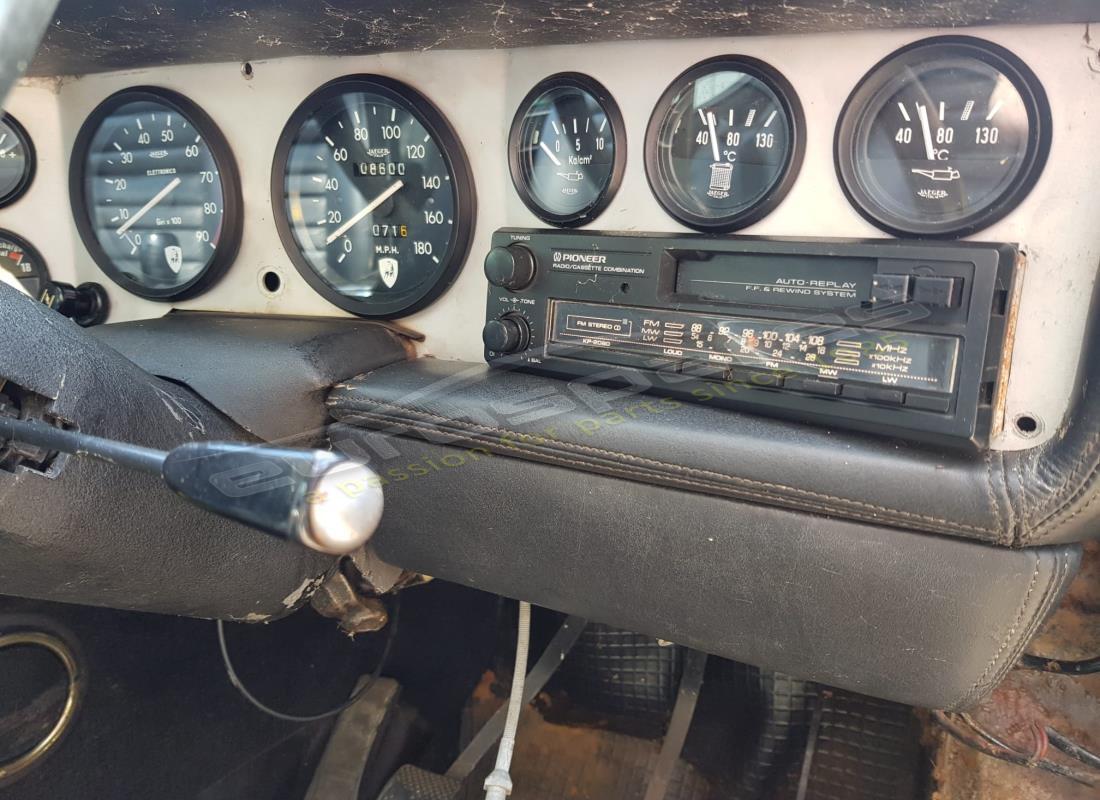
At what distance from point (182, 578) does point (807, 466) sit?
0.80 meters

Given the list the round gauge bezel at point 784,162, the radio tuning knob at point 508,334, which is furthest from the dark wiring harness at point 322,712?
the round gauge bezel at point 784,162

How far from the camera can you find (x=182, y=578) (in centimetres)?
107

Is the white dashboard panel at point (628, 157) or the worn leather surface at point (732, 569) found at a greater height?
the white dashboard panel at point (628, 157)

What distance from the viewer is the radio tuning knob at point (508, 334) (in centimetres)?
124

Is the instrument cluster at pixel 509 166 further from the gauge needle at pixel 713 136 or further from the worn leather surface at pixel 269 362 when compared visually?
the worn leather surface at pixel 269 362

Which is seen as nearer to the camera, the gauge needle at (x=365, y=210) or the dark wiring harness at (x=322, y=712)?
the gauge needle at (x=365, y=210)

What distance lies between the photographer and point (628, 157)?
4.05ft

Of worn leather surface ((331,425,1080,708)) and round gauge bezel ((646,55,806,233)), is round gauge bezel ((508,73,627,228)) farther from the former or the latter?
worn leather surface ((331,425,1080,708))

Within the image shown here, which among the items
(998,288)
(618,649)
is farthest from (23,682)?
(998,288)

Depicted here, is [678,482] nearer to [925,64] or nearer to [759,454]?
[759,454]

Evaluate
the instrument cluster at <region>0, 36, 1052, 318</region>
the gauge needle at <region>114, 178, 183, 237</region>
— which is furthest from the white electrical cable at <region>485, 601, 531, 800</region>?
the gauge needle at <region>114, 178, 183, 237</region>

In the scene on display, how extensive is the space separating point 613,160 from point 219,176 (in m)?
0.83

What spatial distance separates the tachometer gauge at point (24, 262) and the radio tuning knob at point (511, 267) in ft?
4.08

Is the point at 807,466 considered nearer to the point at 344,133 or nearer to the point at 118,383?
the point at 118,383
